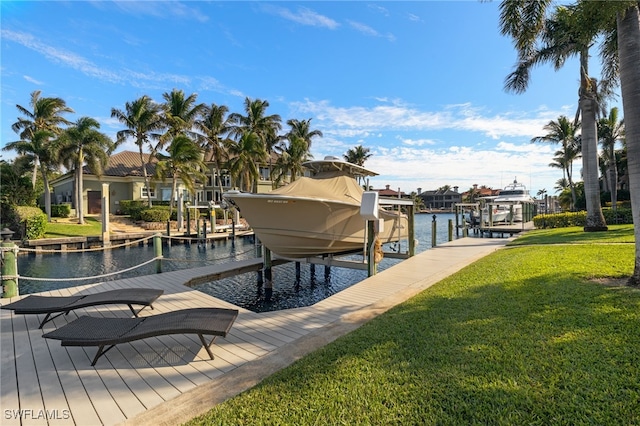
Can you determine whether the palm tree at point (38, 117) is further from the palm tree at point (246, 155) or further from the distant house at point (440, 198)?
the distant house at point (440, 198)

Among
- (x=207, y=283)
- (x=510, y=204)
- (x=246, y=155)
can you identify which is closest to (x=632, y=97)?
(x=207, y=283)

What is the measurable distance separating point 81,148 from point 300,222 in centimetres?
2840

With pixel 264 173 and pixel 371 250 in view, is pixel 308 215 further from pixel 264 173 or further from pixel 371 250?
pixel 264 173

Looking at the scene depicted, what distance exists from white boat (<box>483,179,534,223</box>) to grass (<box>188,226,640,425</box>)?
912 inches

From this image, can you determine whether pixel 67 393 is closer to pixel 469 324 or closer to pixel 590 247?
pixel 469 324

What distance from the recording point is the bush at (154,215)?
102 feet

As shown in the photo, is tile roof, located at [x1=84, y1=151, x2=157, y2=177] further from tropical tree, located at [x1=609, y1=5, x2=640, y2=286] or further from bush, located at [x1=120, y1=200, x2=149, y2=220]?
tropical tree, located at [x1=609, y1=5, x2=640, y2=286]

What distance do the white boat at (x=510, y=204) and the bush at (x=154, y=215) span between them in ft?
93.5

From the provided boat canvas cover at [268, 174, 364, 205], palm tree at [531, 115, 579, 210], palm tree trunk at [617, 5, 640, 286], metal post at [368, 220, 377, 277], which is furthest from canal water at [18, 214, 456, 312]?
palm tree at [531, 115, 579, 210]

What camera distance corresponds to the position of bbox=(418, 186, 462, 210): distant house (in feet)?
374

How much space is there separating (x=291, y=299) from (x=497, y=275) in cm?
647

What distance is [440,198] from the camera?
116062mm

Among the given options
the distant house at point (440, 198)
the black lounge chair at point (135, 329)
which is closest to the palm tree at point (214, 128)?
the black lounge chair at point (135, 329)

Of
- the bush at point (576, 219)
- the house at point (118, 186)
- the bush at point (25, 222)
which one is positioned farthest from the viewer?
the house at point (118, 186)
